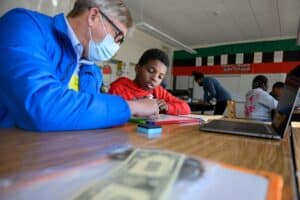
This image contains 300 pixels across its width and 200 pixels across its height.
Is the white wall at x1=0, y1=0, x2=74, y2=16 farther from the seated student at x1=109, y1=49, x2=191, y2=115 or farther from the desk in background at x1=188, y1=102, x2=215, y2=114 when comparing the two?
the desk in background at x1=188, y1=102, x2=215, y2=114

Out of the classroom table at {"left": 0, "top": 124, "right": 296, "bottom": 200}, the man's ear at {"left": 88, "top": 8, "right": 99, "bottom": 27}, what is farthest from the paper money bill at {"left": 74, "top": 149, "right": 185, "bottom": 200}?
the man's ear at {"left": 88, "top": 8, "right": 99, "bottom": 27}

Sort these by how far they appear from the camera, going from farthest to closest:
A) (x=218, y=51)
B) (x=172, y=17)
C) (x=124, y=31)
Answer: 1. (x=218, y=51)
2. (x=172, y=17)
3. (x=124, y=31)

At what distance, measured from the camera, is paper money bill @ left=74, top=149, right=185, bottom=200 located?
231mm

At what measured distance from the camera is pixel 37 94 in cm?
58

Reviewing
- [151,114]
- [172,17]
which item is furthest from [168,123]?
[172,17]

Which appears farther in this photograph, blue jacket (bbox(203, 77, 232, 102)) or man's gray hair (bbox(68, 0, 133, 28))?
blue jacket (bbox(203, 77, 232, 102))

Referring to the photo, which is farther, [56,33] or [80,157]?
[56,33]

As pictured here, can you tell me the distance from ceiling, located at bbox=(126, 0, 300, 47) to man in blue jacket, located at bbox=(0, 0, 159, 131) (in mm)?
3363

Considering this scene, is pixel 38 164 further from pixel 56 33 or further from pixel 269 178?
pixel 56 33

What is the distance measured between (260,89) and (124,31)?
271 cm

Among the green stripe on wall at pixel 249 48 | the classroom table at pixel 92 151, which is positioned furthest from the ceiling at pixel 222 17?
the classroom table at pixel 92 151

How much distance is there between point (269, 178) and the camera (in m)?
0.32

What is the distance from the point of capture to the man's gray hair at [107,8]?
0.93 metres

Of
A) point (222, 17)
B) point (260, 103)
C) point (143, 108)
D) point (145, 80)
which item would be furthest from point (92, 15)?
point (222, 17)
